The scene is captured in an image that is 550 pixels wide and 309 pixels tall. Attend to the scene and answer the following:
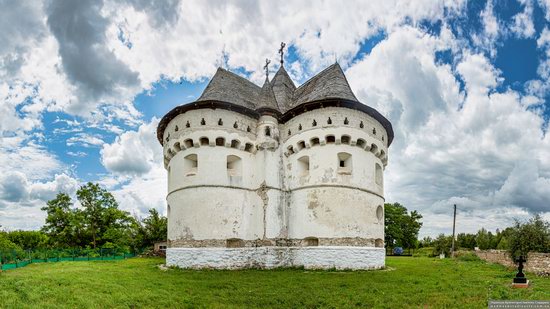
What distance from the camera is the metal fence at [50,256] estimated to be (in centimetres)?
1990

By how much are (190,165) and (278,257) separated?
700 centimetres

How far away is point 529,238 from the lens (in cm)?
1733

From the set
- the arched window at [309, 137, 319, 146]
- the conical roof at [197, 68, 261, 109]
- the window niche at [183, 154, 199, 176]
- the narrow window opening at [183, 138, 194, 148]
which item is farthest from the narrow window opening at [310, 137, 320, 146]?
the narrow window opening at [183, 138, 194, 148]

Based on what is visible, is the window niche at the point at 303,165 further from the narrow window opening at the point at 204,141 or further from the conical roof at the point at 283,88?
the narrow window opening at the point at 204,141

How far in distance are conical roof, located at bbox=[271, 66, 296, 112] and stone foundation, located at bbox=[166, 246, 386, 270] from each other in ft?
28.8

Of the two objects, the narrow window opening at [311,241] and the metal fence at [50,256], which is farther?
the metal fence at [50,256]

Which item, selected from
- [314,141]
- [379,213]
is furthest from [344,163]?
[379,213]

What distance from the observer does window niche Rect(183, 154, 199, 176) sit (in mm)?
19453

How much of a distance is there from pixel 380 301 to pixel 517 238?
12.4 meters

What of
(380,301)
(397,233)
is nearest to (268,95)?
(380,301)

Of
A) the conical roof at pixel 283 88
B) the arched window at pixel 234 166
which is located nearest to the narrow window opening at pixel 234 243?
the arched window at pixel 234 166

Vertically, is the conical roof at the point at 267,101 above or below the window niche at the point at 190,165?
above

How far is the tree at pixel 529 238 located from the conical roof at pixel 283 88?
46.3ft

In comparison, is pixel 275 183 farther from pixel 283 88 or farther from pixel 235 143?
pixel 283 88
